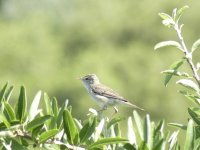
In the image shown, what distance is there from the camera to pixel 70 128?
3227 mm

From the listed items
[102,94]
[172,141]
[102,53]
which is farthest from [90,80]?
[102,53]

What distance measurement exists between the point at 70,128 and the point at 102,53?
44.3m

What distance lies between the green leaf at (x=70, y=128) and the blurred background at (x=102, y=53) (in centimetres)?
3666

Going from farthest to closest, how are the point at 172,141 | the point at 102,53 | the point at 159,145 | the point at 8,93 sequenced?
the point at 102,53, the point at 172,141, the point at 8,93, the point at 159,145

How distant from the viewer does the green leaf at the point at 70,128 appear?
3180 mm

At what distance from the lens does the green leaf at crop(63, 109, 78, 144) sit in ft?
10.4

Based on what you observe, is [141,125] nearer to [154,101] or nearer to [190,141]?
[190,141]

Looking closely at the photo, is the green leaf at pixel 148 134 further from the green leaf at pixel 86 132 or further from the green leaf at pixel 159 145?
the green leaf at pixel 86 132

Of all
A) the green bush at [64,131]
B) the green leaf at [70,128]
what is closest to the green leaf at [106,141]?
the green bush at [64,131]

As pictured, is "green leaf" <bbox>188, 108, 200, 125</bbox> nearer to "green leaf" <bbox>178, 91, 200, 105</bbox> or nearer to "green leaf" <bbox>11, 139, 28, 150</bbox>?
"green leaf" <bbox>178, 91, 200, 105</bbox>

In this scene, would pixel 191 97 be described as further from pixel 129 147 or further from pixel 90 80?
pixel 90 80

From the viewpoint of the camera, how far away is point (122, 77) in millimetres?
45750

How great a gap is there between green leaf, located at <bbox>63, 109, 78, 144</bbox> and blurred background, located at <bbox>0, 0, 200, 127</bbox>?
120ft

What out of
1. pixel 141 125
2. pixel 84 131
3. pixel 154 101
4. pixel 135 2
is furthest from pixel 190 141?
pixel 135 2
